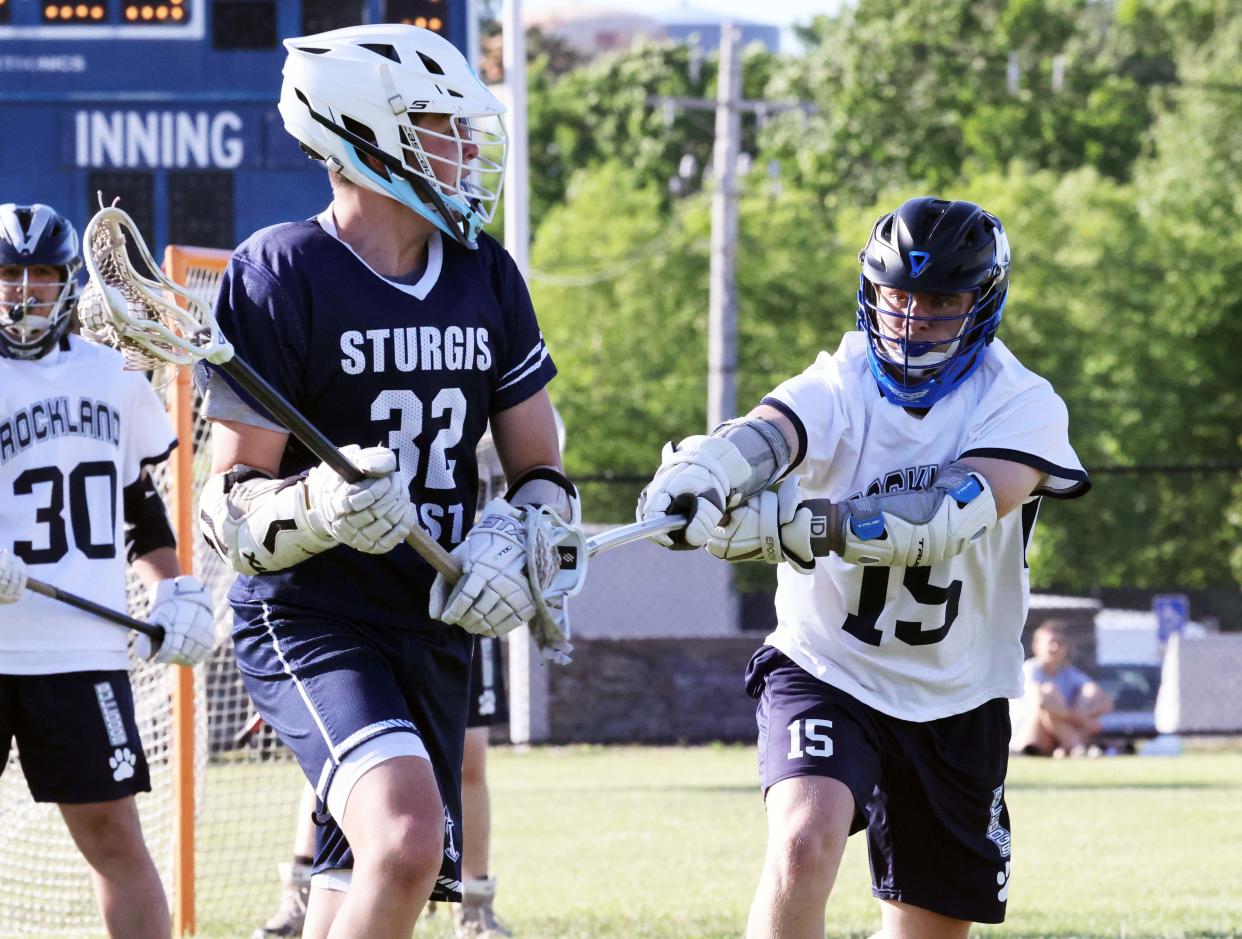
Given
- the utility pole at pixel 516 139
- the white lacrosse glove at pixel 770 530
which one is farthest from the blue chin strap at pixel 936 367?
the utility pole at pixel 516 139

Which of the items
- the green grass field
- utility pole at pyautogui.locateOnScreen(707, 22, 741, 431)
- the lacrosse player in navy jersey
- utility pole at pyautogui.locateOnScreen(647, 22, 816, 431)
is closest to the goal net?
the green grass field

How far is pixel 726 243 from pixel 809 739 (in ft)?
70.4

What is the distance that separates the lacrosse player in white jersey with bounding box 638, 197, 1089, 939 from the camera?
418 cm

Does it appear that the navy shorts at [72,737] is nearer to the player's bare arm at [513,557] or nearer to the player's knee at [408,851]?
the player's bare arm at [513,557]

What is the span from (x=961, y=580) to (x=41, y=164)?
23.6 ft

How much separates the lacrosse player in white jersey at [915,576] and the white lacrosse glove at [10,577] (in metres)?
1.71

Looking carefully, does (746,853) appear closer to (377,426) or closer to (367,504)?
(377,426)

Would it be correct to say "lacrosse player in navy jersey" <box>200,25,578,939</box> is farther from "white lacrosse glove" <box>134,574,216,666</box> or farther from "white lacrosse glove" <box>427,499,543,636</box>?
"white lacrosse glove" <box>134,574,216,666</box>

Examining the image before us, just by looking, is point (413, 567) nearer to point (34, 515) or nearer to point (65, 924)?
point (34, 515)

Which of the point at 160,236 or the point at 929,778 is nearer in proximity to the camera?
the point at 929,778

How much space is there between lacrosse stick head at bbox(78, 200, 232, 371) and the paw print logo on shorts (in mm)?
1524

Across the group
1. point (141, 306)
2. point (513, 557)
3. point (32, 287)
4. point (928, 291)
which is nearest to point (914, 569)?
point (928, 291)

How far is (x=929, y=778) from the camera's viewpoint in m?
4.28

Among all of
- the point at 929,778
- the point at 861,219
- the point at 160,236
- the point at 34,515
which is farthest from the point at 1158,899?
the point at 861,219
